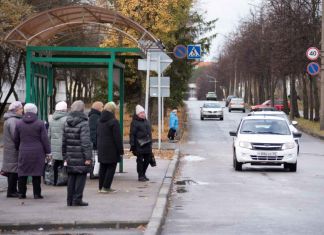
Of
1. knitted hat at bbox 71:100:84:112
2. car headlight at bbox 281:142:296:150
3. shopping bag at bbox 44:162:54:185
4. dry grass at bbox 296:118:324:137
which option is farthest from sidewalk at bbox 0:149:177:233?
dry grass at bbox 296:118:324:137

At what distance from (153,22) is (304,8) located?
1831cm

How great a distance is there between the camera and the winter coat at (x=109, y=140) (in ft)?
50.5

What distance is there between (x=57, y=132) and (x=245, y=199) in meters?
3.93

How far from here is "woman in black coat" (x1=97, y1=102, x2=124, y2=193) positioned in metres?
15.4

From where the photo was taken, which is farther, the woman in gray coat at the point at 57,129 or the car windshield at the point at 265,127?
the car windshield at the point at 265,127

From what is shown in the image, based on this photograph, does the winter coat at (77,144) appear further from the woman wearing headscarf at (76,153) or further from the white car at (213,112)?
the white car at (213,112)

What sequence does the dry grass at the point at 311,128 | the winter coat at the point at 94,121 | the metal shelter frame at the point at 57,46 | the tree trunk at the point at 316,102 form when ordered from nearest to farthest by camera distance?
the metal shelter frame at the point at 57,46, the winter coat at the point at 94,121, the dry grass at the point at 311,128, the tree trunk at the point at 316,102

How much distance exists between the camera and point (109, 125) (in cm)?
1552

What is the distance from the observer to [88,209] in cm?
1289

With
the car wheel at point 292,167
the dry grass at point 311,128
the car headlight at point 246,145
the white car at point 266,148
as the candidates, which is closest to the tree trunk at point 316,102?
the dry grass at point 311,128

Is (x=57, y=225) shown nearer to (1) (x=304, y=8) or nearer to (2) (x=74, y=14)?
(2) (x=74, y=14)

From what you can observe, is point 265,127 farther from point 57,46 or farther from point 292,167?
point 57,46

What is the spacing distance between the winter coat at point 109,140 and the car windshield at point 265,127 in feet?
28.0

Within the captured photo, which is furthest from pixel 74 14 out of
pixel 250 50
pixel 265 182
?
pixel 250 50
